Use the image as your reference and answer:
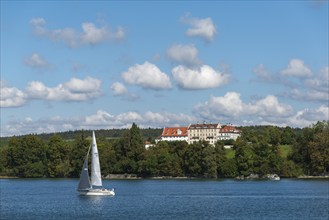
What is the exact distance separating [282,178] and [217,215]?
320 ft

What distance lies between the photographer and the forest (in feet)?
532

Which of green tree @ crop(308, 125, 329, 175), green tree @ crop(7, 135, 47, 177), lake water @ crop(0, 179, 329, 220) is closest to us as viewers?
lake water @ crop(0, 179, 329, 220)

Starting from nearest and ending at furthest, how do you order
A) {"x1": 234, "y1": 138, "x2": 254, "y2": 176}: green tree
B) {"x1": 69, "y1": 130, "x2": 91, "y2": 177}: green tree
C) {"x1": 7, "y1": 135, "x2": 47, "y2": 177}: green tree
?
{"x1": 234, "y1": 138, "x2": 254, "y2": 176}: green tree, {"x1": 69, "y1": 130, "x2": 91, "y2": 177}: green tree, {"x1": 7, "y1": 135, "x2": 47, "y2": 177}: green tree

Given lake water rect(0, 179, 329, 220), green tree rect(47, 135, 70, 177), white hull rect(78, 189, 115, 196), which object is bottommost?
lake water rect(0, 179, 329, 220)

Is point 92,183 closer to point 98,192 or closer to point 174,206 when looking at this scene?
point 98,192

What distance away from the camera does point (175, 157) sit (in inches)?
6727

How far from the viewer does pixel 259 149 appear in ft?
535

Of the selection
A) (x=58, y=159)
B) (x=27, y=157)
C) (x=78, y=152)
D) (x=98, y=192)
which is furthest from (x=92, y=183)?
(x=27, y=157)

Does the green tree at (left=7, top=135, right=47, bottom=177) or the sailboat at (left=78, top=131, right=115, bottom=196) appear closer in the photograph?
the sailboat at (left=78, top=131, right=115, bottom=196)

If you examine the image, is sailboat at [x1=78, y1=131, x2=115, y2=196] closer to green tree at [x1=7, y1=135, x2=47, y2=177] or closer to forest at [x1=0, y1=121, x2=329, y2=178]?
forest at [x1=0, y1=121, x2=329, y2=178]

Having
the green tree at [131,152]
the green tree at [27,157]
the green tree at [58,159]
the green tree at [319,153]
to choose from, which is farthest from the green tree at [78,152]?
the green tree at [319,153]

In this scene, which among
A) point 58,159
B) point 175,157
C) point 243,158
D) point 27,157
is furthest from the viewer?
point 27,157

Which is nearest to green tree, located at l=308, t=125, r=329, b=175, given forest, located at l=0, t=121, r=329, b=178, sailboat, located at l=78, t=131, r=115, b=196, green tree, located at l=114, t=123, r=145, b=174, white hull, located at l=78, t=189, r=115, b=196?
forest, located at l=0, t=121, r=329, b=178

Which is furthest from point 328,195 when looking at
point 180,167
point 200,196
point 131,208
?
point 180,167
